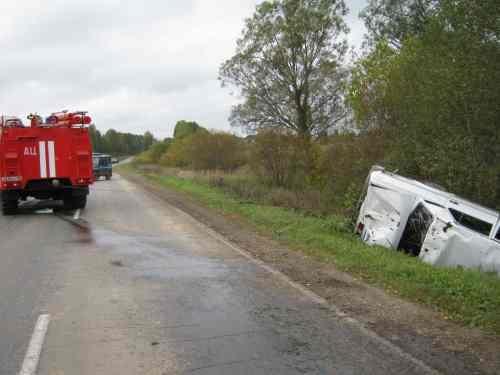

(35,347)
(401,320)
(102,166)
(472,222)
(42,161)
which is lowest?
(102,166)

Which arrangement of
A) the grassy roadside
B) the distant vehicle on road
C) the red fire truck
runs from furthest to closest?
1. the distant vehicle on road
2. the red fire truck
3. the grassy roadside

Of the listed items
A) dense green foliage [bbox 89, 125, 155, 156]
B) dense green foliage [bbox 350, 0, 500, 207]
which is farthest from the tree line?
dense green foliage [bbox 89, 125, 155, 156]

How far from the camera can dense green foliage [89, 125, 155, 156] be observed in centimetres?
14900

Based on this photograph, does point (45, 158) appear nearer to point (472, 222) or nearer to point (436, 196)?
point (436, 196)

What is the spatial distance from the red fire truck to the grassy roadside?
7.18 m

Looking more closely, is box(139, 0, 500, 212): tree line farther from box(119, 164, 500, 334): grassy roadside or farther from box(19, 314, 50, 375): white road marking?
box(19, 314, 50, 375): white road marking

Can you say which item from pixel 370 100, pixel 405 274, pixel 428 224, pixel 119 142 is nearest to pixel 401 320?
pixel 405 274

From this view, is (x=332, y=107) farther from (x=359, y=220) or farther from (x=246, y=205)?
(x=359, y=220)

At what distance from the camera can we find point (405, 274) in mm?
8102

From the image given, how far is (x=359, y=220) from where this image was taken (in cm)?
1179

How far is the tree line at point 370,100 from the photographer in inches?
436

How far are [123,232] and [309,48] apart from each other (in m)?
23.2

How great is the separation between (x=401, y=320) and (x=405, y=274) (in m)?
2.13

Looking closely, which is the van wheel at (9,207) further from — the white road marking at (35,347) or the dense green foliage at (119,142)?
the dense green foliage at (119,142)
